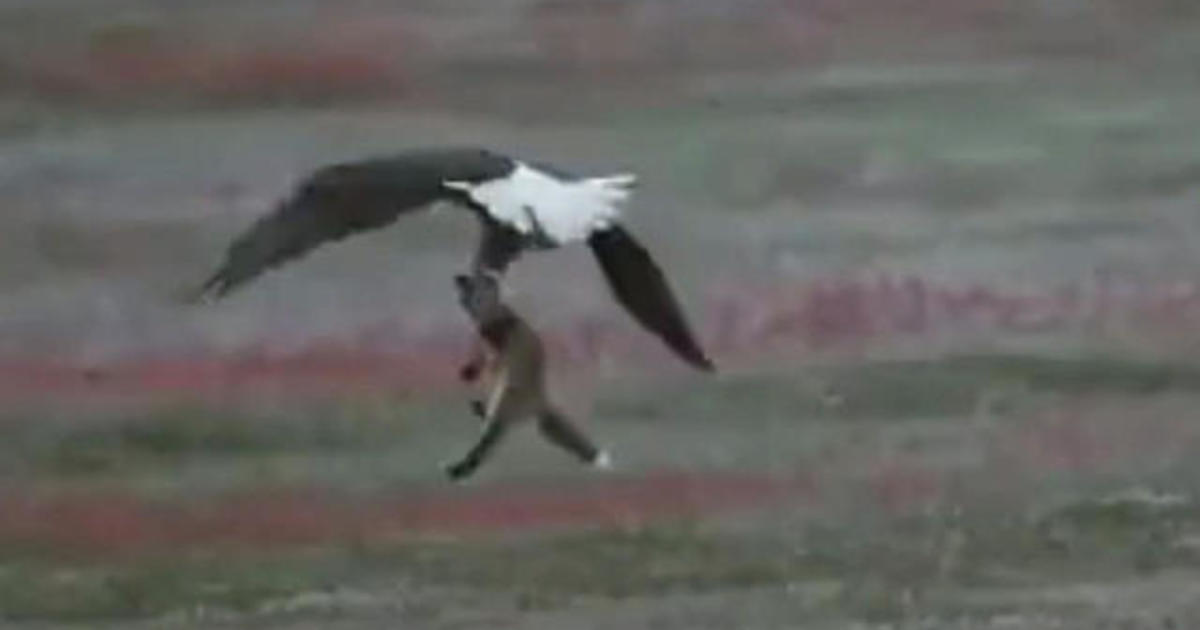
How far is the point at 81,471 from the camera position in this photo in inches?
83.6

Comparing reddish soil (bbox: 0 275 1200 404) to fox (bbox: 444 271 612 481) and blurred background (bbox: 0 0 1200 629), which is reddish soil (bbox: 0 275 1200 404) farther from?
fox (bbox: 444 271 612 481)

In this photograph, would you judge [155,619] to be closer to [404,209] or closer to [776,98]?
[776,98]

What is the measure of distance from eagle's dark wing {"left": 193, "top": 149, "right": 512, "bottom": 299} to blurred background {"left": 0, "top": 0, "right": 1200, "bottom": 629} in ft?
3.00

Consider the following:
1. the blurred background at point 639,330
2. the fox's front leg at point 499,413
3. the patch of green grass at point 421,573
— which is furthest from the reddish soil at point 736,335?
the fox's front leg at point 499,413

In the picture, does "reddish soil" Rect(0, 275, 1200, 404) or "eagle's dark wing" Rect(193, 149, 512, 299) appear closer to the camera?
"eagle's dark wing" Rect(193, 149, 512, 299)

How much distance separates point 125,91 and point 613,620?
1.75 ft

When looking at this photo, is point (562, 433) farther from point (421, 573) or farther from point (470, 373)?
point (421, 573)

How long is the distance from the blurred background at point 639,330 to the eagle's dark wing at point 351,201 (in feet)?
3.00

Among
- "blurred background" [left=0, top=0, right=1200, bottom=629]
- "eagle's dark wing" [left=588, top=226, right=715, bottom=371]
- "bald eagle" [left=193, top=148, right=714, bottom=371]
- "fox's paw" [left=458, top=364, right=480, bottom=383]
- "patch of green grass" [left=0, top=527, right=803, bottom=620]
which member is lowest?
"patch of green grass" [left=0, top=527, right=803, bottom=620]

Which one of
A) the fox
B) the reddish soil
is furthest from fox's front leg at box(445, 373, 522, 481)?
the reddish soil

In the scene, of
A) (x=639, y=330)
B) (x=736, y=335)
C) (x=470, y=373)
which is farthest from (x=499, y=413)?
(x=736, y=335)

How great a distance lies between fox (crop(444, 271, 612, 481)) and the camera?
1.19m

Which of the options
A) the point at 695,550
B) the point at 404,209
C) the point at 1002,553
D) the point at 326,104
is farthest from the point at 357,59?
the point at 404,209

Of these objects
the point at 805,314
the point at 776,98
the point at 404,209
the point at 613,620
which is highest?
the point at 404,209
